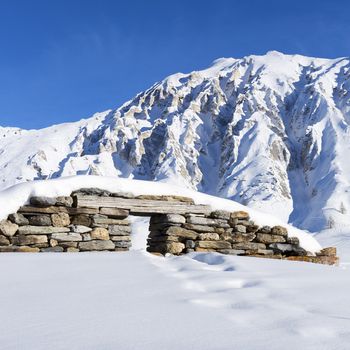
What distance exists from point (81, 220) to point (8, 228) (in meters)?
1.14

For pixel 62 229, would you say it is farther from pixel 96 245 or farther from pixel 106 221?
pixel 106 221

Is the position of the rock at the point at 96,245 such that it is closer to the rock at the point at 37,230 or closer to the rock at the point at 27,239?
the rock at the point at 37,230

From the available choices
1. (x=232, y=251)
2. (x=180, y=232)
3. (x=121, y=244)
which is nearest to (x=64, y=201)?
(x=121, y=244)

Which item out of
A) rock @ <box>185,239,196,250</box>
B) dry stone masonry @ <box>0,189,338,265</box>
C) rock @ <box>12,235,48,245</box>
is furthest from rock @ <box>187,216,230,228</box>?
rock @ <box>12,235,48,245</box>

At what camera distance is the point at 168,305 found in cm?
367

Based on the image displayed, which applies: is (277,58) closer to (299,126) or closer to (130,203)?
(299,126)

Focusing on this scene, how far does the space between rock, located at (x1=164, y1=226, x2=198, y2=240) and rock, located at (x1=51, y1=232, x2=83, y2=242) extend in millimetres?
1564

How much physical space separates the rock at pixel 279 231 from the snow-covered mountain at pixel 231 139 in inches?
3192

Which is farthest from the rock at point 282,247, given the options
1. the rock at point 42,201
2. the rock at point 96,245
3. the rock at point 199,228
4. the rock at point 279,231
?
the rock at point 42,201

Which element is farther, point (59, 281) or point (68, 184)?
point (68, 184)

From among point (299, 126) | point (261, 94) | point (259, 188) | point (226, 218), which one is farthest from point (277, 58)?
point (226, 218)

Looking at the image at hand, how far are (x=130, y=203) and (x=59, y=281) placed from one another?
3.45 meters

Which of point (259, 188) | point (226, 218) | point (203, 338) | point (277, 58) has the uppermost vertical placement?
point (277, 58)

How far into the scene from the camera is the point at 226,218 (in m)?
8.88
